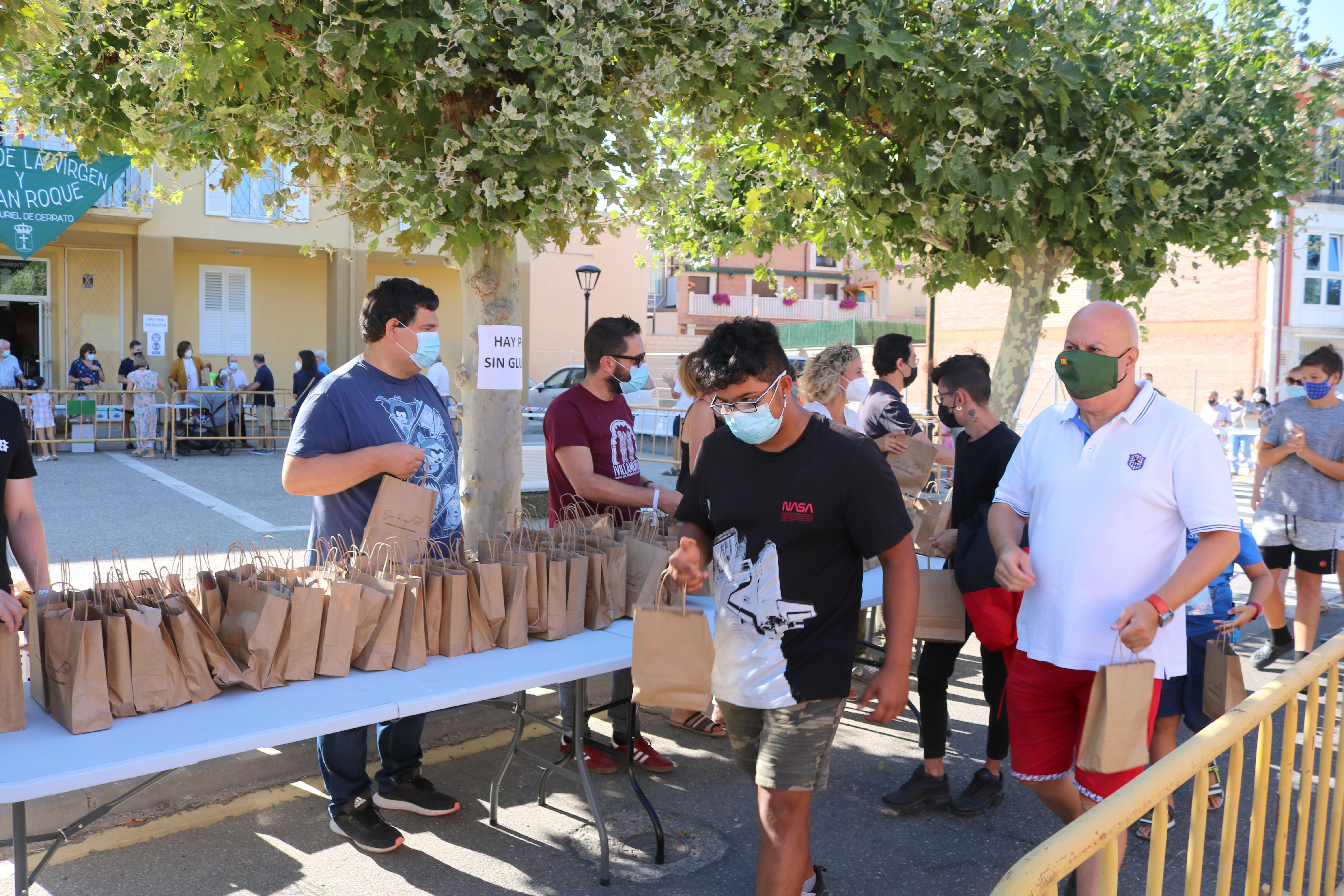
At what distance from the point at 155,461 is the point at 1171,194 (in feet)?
48.5

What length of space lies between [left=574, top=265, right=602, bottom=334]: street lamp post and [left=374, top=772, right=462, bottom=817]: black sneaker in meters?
16.1

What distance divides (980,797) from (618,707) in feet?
5.40

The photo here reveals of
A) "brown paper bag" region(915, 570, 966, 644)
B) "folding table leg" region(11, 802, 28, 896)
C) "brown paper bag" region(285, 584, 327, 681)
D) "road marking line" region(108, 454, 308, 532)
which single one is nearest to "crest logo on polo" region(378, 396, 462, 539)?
"brown paper bag" region(285, 584, 327, 681)

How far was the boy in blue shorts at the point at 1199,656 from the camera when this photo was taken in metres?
3.99

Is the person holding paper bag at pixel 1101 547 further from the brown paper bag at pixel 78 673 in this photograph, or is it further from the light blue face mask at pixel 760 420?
the brown paper bag at pixel 78 673

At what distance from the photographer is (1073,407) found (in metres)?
3.17

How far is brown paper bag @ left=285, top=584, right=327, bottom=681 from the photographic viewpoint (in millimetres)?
3100

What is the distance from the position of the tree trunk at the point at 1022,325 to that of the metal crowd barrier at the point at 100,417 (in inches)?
524

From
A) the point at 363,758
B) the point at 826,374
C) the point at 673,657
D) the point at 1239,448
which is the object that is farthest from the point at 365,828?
the point at 1239,448

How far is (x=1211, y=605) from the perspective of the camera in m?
4.23

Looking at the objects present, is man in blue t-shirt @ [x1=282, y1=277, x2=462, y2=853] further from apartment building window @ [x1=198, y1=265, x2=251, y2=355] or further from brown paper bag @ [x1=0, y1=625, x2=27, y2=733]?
apartment building window @ [x1=198, y1=265, x2=251, y2=355]

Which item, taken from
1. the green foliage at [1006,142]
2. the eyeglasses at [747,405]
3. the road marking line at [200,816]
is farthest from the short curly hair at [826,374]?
the eyeglasses at [747,405]

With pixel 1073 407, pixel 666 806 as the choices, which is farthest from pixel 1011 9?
pixel 666 806

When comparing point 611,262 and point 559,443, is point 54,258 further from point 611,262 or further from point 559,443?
point 559,443
